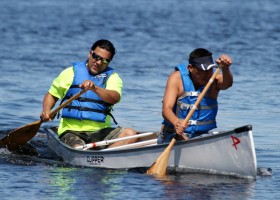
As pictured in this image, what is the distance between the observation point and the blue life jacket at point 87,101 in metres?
12.9

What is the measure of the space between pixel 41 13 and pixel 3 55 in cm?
2052

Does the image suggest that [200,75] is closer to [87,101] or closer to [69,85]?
[87,101]

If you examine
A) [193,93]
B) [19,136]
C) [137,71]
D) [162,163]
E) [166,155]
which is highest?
[137,71]

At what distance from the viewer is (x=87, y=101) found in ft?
42.3

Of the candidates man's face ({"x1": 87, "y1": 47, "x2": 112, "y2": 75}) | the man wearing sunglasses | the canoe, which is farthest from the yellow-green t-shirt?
the canoe

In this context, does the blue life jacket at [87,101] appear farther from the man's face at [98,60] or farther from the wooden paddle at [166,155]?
the wooden paddle at [166,155]

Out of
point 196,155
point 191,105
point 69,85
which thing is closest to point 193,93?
point 191,105

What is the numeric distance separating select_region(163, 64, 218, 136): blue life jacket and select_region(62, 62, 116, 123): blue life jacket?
3.77 feet

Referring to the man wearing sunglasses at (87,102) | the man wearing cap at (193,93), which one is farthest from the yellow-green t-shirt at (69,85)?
the man wearing cap at (193,93)

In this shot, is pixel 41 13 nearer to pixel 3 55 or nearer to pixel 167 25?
pixel 167 25

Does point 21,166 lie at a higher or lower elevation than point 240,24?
lower

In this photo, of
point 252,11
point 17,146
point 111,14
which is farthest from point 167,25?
point 17,146

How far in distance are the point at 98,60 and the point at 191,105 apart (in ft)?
4.92

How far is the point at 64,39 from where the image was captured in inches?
1307
